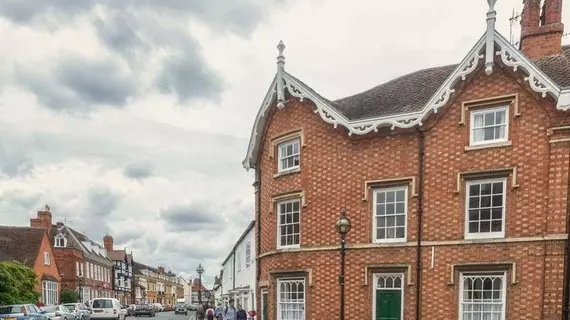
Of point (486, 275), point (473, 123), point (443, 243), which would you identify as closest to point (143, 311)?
point (443, 243)

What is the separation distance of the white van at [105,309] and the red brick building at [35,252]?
1142cm

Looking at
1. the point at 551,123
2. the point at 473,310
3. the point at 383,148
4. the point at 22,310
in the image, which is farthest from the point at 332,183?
the point at 22,310

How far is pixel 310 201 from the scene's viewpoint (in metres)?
17.0

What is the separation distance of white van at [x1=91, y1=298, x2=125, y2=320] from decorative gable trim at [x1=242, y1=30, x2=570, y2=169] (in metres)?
22.1

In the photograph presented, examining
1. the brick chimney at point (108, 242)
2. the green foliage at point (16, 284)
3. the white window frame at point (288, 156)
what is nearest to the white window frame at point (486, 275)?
the white window frame at point (288, 156)

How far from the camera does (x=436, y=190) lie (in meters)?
14.8

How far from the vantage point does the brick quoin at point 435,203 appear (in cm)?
1322

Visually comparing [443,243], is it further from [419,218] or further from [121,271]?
[121,271]

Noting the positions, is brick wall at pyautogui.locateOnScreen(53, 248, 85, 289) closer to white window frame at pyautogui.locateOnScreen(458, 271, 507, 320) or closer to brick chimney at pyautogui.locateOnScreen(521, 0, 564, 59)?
white window frame at pyautogui.locateOnScreen(458, 271, 507, 320)

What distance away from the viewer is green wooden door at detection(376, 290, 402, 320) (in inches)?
596

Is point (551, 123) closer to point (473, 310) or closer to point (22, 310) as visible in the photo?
point (473, 310)

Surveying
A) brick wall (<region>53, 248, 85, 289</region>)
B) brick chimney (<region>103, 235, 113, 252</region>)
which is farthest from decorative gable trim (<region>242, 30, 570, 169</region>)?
brick chimney (<region>103, 235, 113, 252</region>)

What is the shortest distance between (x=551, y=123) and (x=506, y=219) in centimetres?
302

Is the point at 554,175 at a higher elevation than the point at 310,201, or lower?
higher
